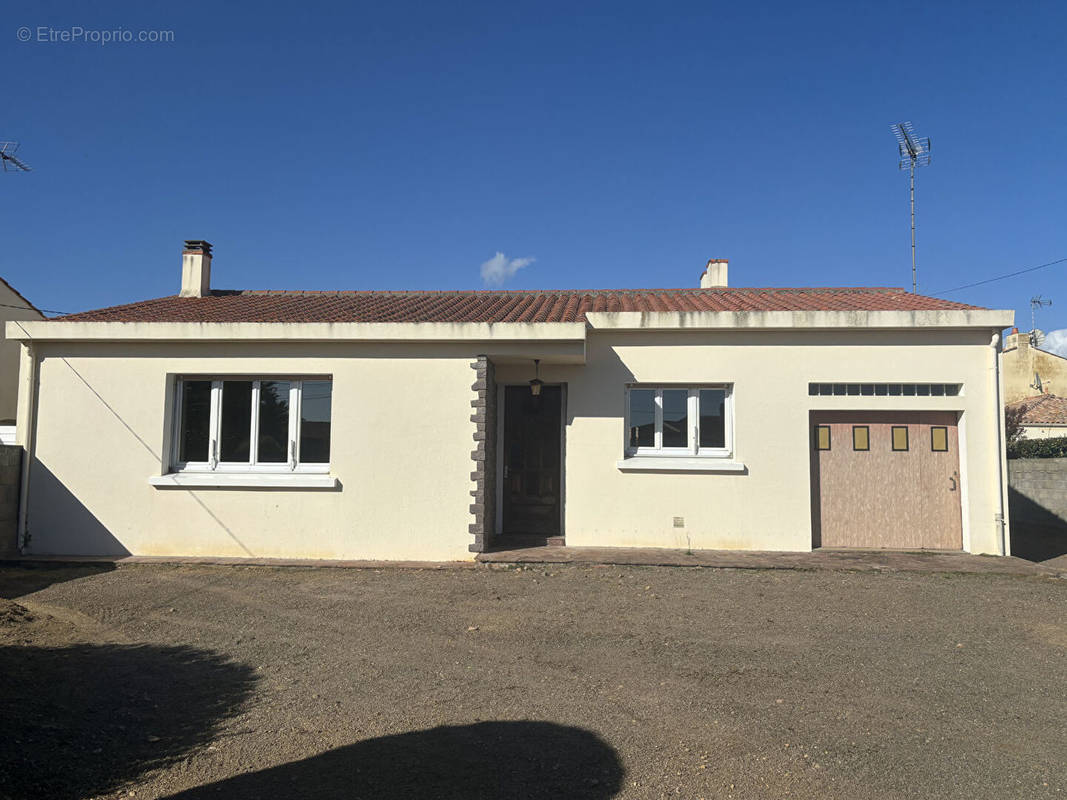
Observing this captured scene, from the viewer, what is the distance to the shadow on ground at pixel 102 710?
342 centimetres

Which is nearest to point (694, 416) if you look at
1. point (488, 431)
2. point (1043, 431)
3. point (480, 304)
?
point (488, 431)

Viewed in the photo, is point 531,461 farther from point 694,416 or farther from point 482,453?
point 694,416

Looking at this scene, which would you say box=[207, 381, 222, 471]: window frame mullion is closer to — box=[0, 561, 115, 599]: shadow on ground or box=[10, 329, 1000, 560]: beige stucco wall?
box=[10, 329, 1000, 560]: beige stucco wall

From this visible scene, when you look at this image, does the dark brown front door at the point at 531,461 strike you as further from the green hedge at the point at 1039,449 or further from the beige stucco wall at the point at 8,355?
the beige stucco wall at the point at 8,355

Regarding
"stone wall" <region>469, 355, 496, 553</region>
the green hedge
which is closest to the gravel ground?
"stone wall" <region>469, 355, 496, 553</region>

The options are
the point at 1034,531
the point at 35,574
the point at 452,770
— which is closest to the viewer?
the point at 452,770

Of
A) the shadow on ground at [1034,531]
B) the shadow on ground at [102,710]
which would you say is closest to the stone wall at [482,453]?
the shadow on ground at [102,710]

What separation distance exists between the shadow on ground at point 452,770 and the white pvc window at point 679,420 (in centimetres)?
598

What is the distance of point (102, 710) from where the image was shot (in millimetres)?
4266

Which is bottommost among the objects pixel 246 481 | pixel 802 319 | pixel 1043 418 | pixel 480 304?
pixel 246 481

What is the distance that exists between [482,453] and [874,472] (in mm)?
5324

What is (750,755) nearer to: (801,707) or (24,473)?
(801,707)

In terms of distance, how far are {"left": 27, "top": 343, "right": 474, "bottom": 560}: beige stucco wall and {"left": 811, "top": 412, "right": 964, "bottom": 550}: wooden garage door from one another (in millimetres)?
4842

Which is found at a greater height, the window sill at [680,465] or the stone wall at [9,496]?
the window sill at [680,465]
